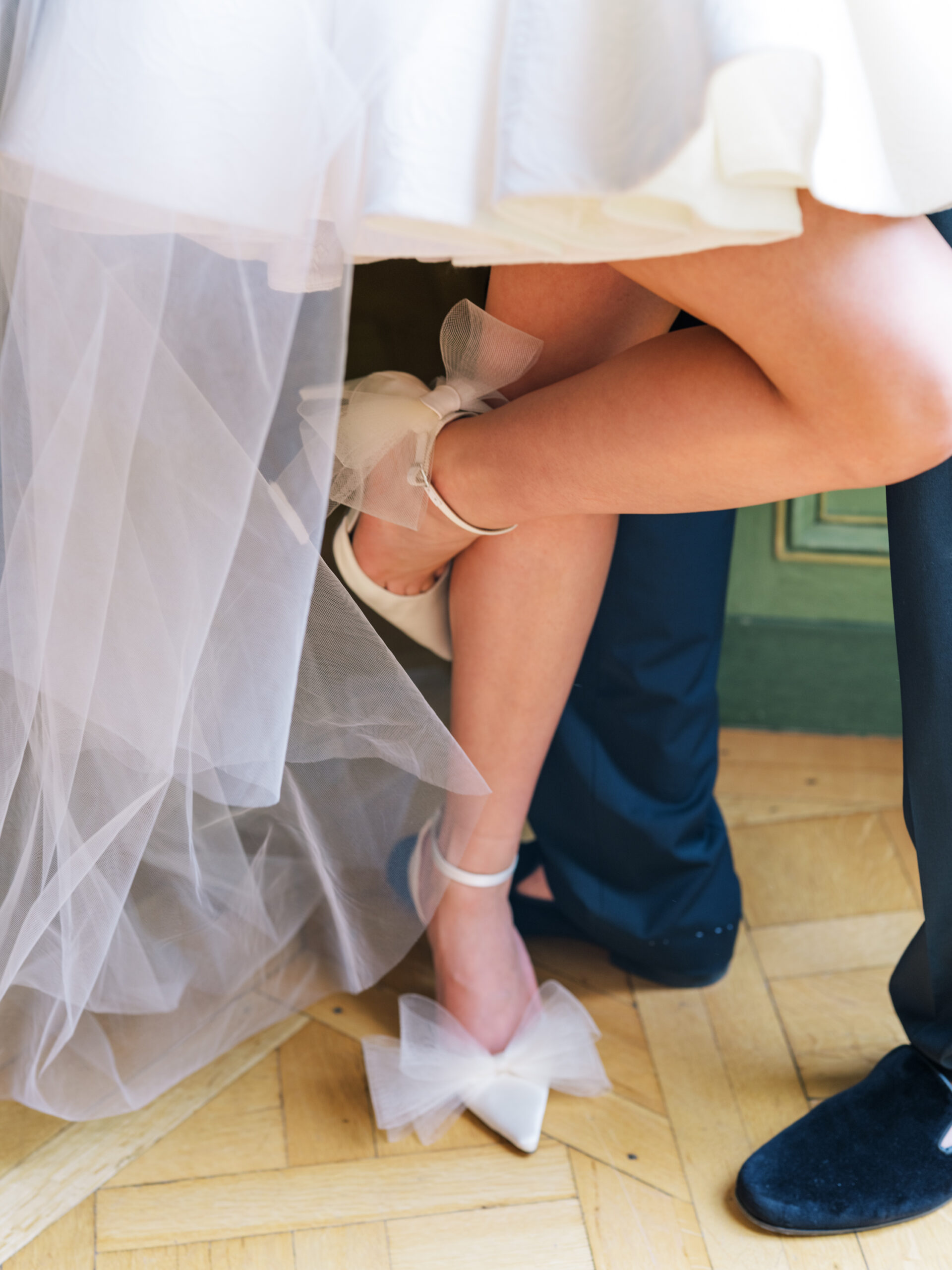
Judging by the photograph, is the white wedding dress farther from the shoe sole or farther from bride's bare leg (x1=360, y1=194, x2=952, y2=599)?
the shoe sole

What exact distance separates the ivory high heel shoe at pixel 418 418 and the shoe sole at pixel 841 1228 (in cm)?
43

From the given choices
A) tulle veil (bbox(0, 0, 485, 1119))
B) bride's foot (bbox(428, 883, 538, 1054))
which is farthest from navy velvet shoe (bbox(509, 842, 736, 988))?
tulle veil (bbox(0, 0, 485, 1119))

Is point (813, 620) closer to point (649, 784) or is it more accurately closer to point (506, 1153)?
point (649, 784)

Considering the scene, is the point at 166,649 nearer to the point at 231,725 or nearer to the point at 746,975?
the point at 231,725

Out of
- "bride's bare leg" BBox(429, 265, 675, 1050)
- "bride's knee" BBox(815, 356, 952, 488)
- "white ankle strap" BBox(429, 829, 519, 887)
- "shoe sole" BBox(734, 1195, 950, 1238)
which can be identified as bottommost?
"shoe sole" BBox(734, 1195, 950, 1238)

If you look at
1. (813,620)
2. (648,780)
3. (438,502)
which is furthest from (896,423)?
(813,620)

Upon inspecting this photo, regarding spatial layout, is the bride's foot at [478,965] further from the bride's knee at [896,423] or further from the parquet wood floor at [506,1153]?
the bride's knee at [896,423]

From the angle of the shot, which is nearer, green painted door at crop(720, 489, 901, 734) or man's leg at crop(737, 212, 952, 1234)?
man's leg at crop(737, 212, 952, 1234)

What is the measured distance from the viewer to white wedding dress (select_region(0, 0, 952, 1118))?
0.40 m

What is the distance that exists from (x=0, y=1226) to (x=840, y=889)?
0.66 meters

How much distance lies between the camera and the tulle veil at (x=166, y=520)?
0.45 meters

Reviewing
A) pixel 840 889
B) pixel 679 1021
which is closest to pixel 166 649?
pixel 679 1021

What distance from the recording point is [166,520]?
532 millimetres

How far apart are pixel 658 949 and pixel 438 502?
380 mm
